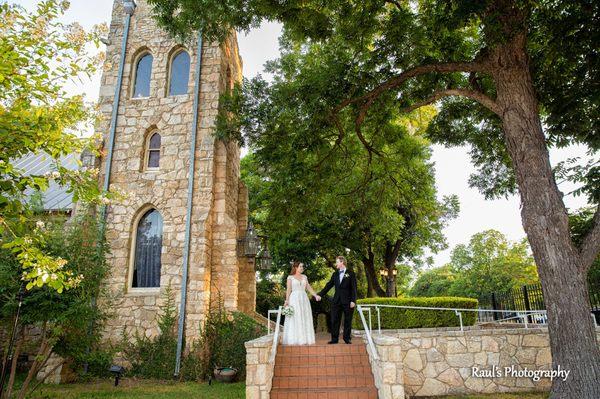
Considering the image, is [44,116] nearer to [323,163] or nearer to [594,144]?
[323,163]

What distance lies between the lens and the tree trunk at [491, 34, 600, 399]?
20.0 ft

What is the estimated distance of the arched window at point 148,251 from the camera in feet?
39.4

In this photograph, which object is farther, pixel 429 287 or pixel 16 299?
pixel 429 287

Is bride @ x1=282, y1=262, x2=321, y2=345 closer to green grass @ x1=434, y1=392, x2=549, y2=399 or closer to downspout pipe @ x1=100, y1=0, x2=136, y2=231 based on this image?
green grass @ x1=434, y1=392, x2=549, y2=399

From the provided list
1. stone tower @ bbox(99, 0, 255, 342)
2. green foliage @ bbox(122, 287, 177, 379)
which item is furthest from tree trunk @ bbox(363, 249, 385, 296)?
green foliage @ bbox(122, 287, 177, 379)

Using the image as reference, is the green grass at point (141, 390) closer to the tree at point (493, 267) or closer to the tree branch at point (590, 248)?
the tree branch at point (590, 248)

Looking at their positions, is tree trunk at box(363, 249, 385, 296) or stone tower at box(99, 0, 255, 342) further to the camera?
tree trunk at box(363, 249, 385, 296)

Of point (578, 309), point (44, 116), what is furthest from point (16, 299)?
point (578, 309)

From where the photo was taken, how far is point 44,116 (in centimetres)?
413

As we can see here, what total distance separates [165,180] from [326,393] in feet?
27.7

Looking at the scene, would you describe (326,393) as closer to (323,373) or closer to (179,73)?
(323,373)

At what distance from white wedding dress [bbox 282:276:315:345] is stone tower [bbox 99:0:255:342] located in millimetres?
3389

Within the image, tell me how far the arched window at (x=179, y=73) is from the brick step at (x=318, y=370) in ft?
32.9

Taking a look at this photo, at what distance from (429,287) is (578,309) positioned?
39.9 metres
